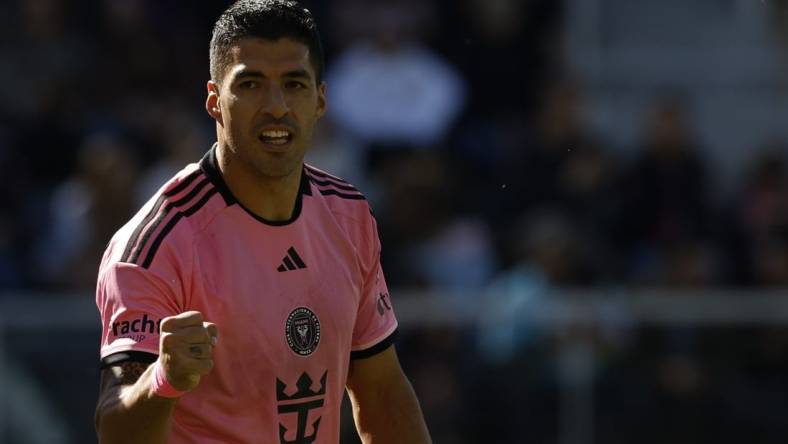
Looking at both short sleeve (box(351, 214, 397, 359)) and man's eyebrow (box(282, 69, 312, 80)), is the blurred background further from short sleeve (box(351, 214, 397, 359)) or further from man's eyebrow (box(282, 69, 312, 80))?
man's eyebrow (box(282, 69, 312, 80))

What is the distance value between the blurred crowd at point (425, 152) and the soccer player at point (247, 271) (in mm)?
5598

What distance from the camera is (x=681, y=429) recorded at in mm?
9797

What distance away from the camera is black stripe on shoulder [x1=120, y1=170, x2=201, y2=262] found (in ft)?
14.2

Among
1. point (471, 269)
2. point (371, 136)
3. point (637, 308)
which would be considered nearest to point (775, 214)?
point (637, 308)

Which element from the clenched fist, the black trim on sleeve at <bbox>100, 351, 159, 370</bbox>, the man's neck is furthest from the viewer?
the man's neck

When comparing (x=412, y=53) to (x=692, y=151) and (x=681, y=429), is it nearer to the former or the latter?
(x=692, y=151)

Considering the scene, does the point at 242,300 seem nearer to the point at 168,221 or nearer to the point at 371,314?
the point at 168,221

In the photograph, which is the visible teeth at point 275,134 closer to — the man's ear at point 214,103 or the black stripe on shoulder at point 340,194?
the man's ear at point 214,103

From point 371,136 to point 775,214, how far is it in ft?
9.69

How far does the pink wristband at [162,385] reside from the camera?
3.95 metres

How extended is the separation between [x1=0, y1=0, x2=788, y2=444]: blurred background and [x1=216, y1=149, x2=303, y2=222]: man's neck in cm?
500

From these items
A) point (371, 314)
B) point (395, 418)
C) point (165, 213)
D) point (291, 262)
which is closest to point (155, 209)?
point (165, 213)

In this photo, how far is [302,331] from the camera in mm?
4551

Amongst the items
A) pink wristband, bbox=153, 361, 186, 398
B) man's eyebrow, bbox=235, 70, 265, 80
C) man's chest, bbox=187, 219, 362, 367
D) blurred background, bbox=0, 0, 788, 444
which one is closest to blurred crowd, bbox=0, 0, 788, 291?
blurred background, bbox=0, 0, 788, 444
